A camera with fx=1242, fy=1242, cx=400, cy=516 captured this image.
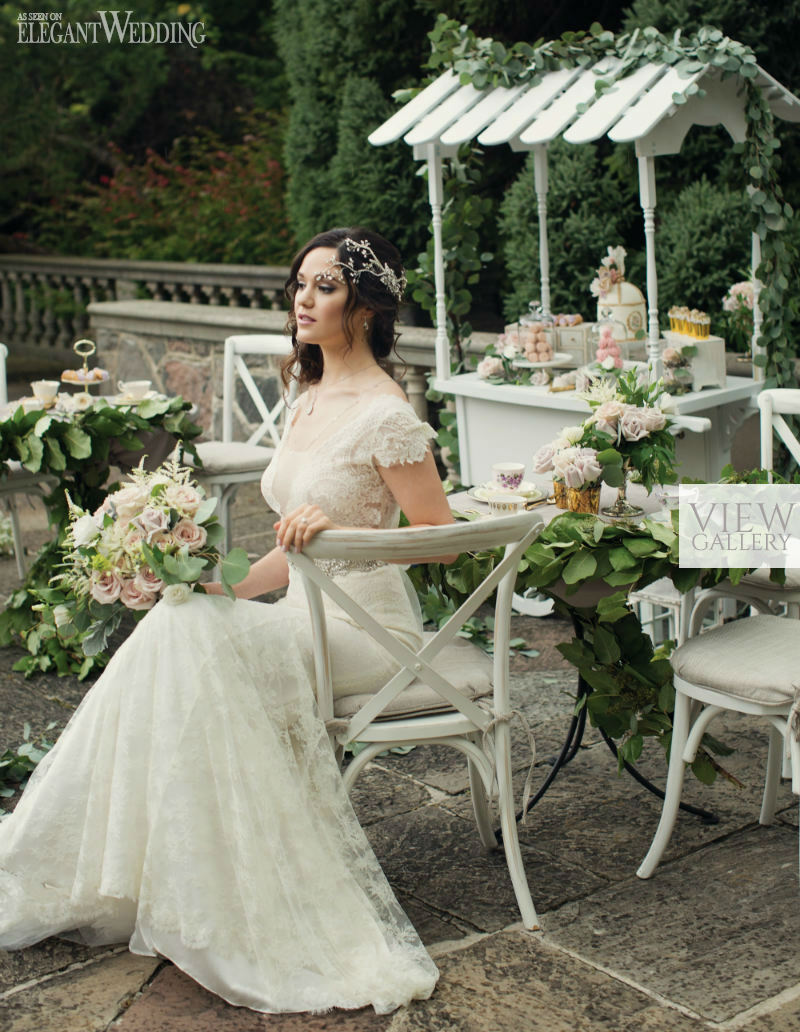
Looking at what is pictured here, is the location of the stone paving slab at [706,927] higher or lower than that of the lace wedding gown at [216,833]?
lower

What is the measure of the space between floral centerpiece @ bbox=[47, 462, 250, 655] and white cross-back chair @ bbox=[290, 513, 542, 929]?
230 mm

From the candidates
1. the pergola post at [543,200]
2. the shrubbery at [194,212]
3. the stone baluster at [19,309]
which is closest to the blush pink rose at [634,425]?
the pergola post at [543,200]

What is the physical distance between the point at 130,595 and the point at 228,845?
1.75 feet

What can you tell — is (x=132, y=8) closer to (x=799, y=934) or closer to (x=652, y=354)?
(x=652, y=354)

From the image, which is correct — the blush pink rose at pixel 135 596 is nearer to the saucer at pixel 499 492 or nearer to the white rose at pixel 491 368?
the saucer at pixel 499 492

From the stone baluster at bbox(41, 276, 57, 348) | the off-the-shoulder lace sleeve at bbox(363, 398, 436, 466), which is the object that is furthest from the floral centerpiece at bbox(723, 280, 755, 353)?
the stone baluster at bbox(41, 276, 57, 348)

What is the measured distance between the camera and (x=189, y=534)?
255 cm

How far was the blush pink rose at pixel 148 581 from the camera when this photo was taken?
2482 mm

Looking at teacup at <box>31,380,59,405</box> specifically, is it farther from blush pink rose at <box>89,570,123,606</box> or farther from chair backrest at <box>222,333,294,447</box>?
blush pink rose at <box>89,570,123,606</box>

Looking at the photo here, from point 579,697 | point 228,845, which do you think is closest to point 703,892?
point 579,697

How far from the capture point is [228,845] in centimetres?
239

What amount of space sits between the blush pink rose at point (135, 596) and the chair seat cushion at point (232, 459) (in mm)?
2459

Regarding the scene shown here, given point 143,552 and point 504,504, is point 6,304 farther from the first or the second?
point 143,552

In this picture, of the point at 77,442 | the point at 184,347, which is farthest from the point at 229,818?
the point at 184,347
